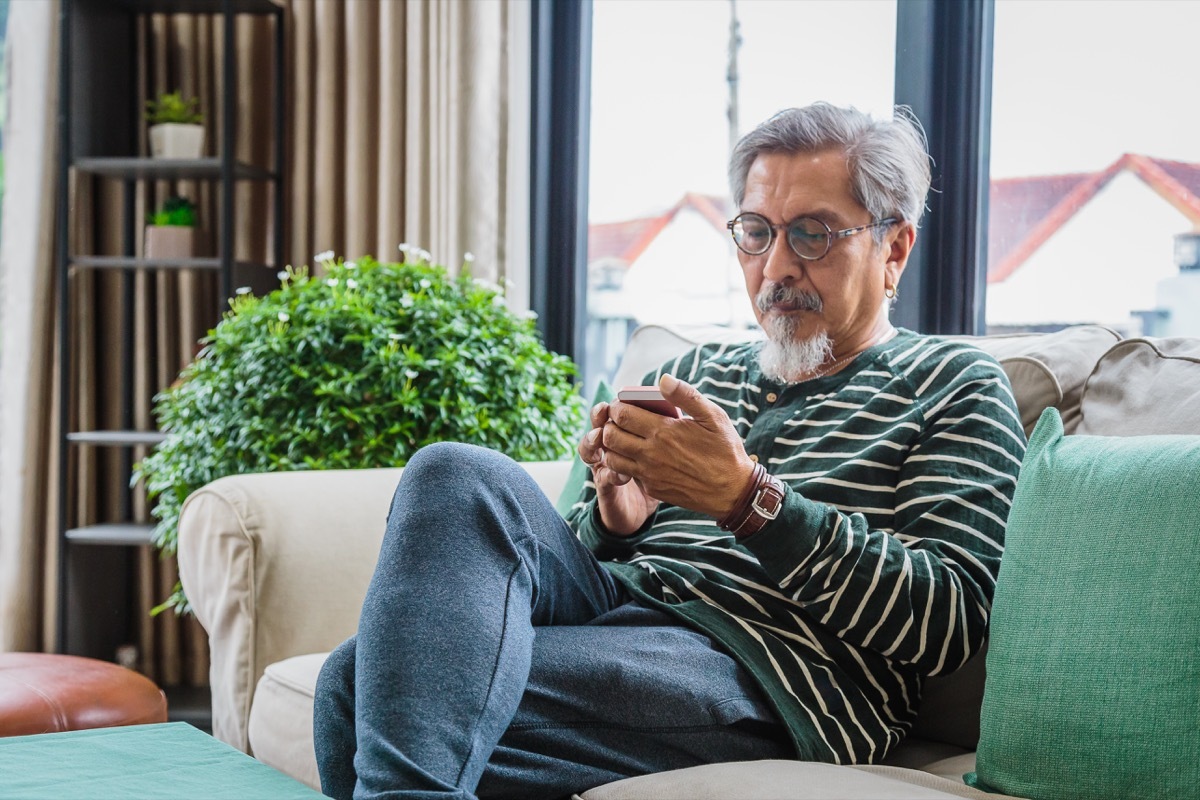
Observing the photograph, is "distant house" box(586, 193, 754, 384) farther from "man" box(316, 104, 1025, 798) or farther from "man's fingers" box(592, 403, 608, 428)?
"man's fingers" box(592, 403, 608, 428)

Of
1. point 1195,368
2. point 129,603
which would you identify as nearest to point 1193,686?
point 1195,368

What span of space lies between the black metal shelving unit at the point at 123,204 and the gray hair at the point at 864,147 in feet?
5.88

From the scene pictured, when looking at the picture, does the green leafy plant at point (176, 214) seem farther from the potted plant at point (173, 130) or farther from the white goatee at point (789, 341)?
the white goatee at point (789, 341)

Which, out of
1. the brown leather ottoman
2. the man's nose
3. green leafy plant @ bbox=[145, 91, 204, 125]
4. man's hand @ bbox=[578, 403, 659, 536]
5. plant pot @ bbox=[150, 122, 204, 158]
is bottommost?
the brown leather ottoman

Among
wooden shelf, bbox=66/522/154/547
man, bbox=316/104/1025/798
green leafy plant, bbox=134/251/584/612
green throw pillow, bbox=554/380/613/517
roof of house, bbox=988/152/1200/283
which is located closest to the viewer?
man, bbox=316/104/1025/798

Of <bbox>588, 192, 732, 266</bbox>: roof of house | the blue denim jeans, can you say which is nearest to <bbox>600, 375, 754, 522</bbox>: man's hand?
the blue denim jeans

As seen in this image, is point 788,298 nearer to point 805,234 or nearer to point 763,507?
point 805,234

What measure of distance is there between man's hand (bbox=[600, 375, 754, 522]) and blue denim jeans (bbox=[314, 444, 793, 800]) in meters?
0.13

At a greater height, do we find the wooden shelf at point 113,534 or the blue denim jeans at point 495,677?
the blue denim jeans at point 495,677

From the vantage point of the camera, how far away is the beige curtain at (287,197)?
2936 mm

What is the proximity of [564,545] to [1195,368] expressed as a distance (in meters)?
0.80

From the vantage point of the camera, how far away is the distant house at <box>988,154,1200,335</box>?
6.79 ft

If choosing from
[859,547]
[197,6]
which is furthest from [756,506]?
[197,6]

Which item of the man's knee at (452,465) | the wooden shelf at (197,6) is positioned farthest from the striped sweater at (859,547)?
the wooden shelf at (197,6)
